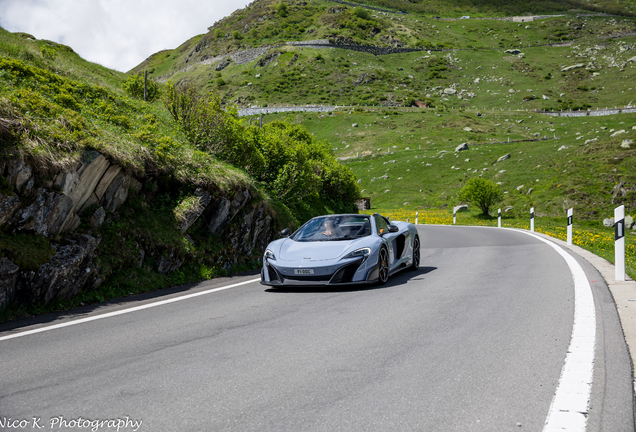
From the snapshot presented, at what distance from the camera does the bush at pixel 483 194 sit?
41031 mm

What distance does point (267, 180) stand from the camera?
16.2 metres

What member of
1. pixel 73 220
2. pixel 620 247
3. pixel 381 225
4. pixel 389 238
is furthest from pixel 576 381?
pixel 73 220

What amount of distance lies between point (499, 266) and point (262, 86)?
133191 mm

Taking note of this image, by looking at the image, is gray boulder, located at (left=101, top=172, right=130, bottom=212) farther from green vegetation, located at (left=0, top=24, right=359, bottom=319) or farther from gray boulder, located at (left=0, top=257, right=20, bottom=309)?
gray boulder, located at (left=0, top=257, right=20, bottom=309)

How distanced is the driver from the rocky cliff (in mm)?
2562

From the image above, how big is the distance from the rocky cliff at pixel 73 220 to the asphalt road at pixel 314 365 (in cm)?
62

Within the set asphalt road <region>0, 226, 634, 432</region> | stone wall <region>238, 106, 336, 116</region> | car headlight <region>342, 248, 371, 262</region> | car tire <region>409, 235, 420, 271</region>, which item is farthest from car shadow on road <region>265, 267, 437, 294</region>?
stone wall <region>238, 106, 336, 116</region>

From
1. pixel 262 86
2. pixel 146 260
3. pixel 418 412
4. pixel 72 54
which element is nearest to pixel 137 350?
pixel 418 412

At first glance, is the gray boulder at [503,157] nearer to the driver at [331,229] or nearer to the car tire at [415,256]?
the car tire at [415,256]

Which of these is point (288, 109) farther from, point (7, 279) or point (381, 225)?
point (7, 279)

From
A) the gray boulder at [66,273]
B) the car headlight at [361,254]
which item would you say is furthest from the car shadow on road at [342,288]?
the gray boulder at [66,273]

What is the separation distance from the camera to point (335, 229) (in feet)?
30.9

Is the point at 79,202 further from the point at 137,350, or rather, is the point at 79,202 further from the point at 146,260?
the point at 137,350

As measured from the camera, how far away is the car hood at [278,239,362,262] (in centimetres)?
802
